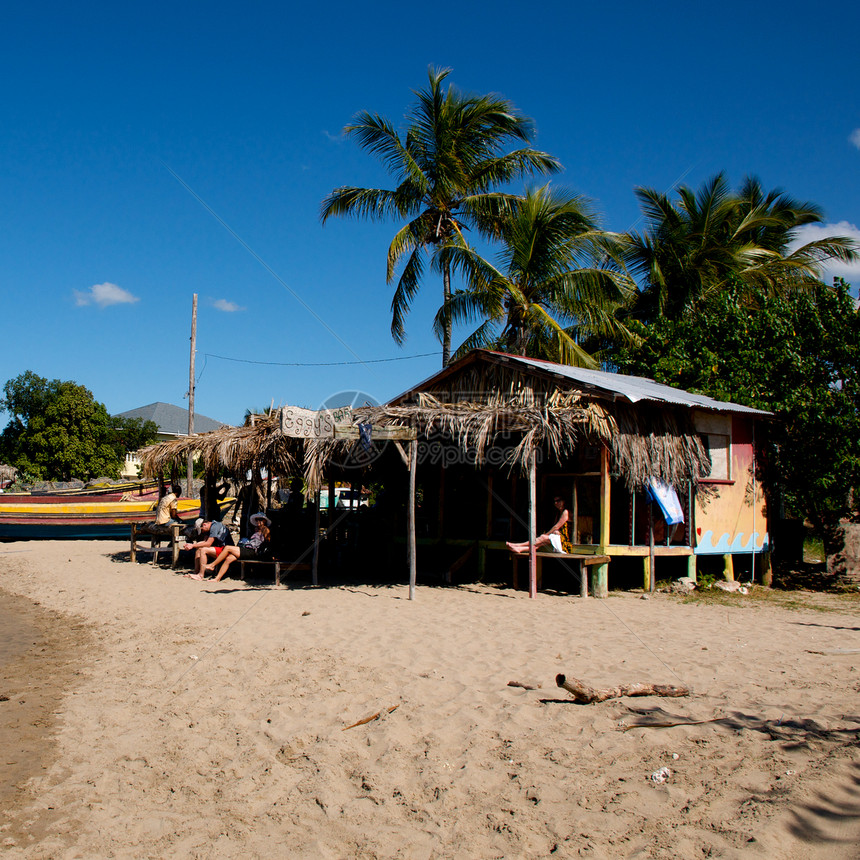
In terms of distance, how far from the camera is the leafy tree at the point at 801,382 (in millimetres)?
12297

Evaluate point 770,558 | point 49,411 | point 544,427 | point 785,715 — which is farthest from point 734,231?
point 49,411

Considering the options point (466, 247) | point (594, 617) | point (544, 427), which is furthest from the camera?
point (466, 247)

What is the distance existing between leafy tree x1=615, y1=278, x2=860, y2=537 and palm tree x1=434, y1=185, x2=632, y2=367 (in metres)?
2.96

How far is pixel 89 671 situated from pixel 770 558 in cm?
1140

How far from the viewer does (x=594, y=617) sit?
27.9 feet

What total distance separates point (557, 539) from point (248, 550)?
5.18 metres

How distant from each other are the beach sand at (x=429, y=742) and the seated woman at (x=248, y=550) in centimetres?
360

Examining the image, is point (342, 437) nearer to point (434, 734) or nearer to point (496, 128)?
point (434, 734)

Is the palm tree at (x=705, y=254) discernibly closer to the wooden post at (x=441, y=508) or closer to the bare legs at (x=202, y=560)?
the wooden post at (x=441, y=508)

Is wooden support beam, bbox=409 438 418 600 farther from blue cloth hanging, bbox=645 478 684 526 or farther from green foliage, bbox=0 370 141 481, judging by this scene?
green foliage, bbox=0 370 141 481

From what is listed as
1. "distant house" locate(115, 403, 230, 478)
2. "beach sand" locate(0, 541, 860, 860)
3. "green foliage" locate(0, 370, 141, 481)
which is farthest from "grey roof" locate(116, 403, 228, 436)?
"beach sand" locate(0, 541, 860, 860)

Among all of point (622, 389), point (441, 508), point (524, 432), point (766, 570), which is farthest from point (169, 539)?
point (766, 570)

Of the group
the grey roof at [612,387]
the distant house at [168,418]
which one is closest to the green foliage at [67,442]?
the distant house at [168,418]

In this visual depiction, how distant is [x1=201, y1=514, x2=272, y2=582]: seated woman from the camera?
11.8 metres
